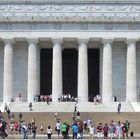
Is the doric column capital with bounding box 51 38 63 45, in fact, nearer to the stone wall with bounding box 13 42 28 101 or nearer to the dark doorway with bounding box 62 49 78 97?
the stone wall with bounding box 13 42 28 101

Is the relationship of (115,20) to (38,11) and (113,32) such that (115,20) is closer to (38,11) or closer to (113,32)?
(113,32)

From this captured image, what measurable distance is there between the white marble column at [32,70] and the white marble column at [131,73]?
14151 millimetres

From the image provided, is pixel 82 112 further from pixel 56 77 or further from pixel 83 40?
pixel 83 40

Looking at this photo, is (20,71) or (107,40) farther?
(20,71)

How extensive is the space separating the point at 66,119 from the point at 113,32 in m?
23.4

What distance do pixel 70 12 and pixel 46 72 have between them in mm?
12902

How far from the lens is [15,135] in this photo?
73125 mm

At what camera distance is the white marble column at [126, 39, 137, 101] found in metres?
103

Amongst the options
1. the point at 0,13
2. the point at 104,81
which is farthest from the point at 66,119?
the point at 0,13

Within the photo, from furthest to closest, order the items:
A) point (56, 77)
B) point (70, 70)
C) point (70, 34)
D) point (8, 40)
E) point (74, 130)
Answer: point (70, 70)
point (8, 40)
point (70, 34)
point (56, 77)
point (74, 130)

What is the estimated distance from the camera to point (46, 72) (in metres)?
112

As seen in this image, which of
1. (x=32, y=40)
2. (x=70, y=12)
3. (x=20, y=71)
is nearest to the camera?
(x=32, y=40)

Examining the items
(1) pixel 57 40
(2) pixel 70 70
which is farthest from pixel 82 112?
(2) pixel 70 70

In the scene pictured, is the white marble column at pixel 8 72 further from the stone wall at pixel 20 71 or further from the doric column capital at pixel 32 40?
the stone wall at pixel 20 71
